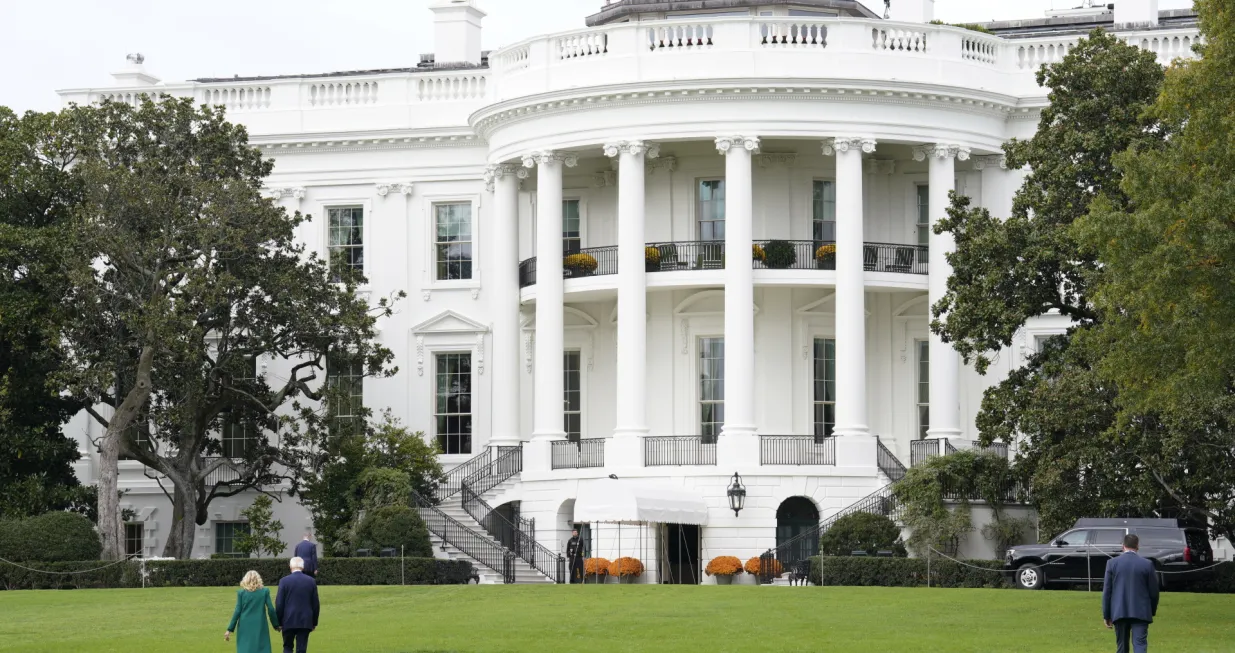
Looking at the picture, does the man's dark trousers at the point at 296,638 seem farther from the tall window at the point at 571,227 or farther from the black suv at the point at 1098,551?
the tall window at the point at 571,227

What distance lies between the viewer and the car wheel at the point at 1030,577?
3894 centimetres

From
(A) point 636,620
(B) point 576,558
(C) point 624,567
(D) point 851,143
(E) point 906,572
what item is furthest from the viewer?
(D) point 851,143

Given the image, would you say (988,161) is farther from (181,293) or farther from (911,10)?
(181,293)

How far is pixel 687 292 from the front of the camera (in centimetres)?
5047

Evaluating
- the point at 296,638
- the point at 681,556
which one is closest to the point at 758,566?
the point at 681,556

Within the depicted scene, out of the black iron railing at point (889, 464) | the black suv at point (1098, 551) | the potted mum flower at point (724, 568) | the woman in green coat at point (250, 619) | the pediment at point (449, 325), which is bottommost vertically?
the potted mum flower at point (724, 568)

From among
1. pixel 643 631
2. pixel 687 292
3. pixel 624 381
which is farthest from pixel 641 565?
pixel 643 631

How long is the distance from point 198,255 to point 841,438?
14.8m

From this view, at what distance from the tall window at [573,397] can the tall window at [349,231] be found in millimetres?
6039

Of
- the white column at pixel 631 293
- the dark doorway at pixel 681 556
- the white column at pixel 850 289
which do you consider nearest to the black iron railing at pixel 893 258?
the white column at pixel 850 289

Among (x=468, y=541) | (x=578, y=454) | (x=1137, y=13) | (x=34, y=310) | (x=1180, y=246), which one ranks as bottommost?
(x=468, y=541)

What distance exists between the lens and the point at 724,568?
44969mm

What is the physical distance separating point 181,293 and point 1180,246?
24138 millimetres

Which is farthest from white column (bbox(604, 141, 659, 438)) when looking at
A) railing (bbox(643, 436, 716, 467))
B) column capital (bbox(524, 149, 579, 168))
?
column capital (bbox(524, 149, 579, 168))
